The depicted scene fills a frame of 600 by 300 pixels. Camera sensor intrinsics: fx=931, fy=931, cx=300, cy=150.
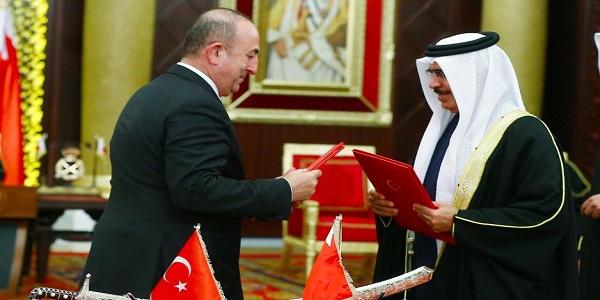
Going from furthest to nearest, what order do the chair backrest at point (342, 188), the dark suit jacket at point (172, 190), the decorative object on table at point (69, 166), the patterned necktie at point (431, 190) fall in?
1. the chair backrest at point (342, 188)
2. the decorative object on table at point (69, 166)
3. the patterned necktie at point (431, 190)
4. the dark suit jacket at point (172, 190)

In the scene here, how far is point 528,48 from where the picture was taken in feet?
28.5

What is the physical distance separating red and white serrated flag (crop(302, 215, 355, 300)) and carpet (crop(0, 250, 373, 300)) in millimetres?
3919

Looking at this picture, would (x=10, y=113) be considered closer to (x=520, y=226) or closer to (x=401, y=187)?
(x=401, y=187)

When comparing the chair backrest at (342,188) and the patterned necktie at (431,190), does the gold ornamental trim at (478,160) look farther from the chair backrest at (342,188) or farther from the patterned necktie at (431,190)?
the chair backrest at (342,188)

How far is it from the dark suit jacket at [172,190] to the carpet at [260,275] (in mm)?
3223

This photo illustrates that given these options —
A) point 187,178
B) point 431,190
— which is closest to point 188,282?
point 187,178

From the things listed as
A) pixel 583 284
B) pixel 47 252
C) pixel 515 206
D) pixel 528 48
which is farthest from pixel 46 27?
pixel 515 206

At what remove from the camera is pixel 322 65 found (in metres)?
8.75

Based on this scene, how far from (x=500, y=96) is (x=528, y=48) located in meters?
5.94

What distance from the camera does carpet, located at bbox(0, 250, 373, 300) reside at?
607 centimetres

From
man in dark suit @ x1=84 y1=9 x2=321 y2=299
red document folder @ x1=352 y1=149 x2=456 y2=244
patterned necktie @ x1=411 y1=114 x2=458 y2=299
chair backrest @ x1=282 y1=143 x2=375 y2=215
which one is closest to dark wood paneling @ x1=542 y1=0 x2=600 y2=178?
chair backrest @ x1=282 y1=143 x2=375 y2=215

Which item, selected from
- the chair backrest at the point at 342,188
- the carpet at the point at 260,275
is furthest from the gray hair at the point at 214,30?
the chair backrest at the point at 342,188

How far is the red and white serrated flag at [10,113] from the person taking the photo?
6066 mm

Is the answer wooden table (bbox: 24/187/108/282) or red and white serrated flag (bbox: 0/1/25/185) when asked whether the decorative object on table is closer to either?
wooden table (bbox: 24/187/108/282)
